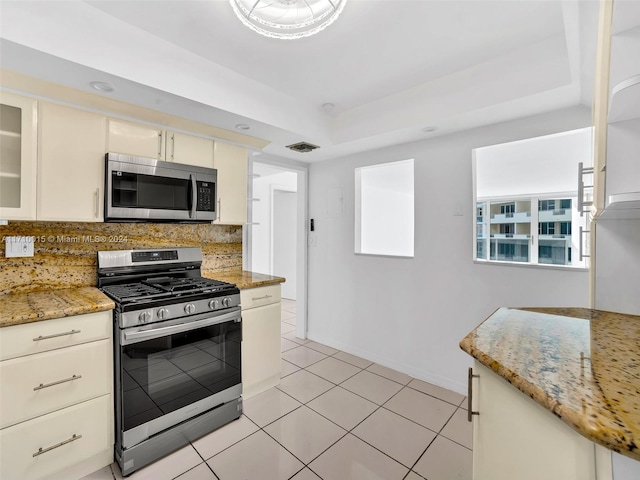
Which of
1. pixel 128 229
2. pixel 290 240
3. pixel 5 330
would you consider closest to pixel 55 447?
pixel 5 330

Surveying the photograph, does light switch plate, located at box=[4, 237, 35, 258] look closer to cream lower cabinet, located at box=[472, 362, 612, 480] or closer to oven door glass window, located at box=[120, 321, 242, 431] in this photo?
oven door glass window, located at box=[120, 321, 242, 431]

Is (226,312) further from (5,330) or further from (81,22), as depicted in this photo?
(81,22)

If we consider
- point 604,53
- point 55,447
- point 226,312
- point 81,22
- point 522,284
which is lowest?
point 55,447

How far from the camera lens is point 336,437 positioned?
1.98 meters

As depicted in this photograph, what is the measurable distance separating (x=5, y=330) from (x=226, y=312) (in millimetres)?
1089

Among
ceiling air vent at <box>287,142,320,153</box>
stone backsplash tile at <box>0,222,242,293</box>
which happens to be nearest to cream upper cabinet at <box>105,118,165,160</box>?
stone backsplash tile at <box>0,222,242,293</box>

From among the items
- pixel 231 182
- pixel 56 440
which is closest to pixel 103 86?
pixel 231 182

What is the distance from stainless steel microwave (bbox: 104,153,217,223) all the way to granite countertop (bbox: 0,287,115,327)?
20.6 inches

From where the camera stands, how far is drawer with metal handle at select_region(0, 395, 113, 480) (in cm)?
141

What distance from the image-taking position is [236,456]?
5.92ft

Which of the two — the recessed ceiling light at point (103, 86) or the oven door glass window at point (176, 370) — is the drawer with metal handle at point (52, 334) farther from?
the recessed ceiling light at point (103, 86)

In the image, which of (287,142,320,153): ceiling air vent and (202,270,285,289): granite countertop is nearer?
(202,270,285,289): granite countertop

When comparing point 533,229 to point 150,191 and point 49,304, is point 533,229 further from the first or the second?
point 49,304

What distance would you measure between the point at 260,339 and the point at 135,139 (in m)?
1.76
